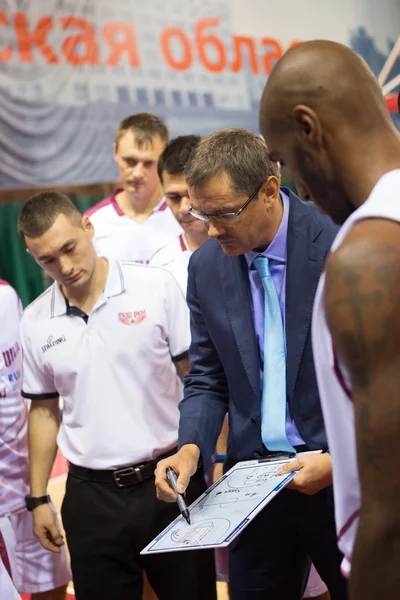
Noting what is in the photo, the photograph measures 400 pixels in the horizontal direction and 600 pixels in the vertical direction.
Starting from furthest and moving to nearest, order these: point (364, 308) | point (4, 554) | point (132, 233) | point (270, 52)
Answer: point (270, 52), point (132, 233), point (4, 554), point (364, 308)

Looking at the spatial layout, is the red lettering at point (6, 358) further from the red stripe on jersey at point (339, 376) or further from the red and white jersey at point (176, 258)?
the red stripe on jersey at point (339, 376)

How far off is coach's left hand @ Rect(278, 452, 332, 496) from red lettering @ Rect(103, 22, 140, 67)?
5879mm

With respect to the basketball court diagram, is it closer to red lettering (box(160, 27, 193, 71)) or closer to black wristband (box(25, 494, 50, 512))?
Result: black wristband (box(25, 494, 50, 512))

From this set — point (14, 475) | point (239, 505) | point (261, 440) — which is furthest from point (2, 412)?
point (239, 505)

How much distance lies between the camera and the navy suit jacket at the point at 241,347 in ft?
7.40

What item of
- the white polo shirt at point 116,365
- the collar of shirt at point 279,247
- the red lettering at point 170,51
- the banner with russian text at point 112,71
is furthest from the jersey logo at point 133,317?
the red lettering at point 170,51

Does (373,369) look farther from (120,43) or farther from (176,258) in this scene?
(120,43)

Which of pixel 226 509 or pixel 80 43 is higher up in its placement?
pixel 80 43

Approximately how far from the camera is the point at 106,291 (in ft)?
9.86

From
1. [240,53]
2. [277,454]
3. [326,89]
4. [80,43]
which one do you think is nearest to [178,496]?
[277,454]

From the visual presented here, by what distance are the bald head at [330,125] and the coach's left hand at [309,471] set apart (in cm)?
86

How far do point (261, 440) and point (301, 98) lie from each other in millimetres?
1206

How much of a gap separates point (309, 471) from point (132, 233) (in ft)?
8.58

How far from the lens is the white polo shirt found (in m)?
2.87
